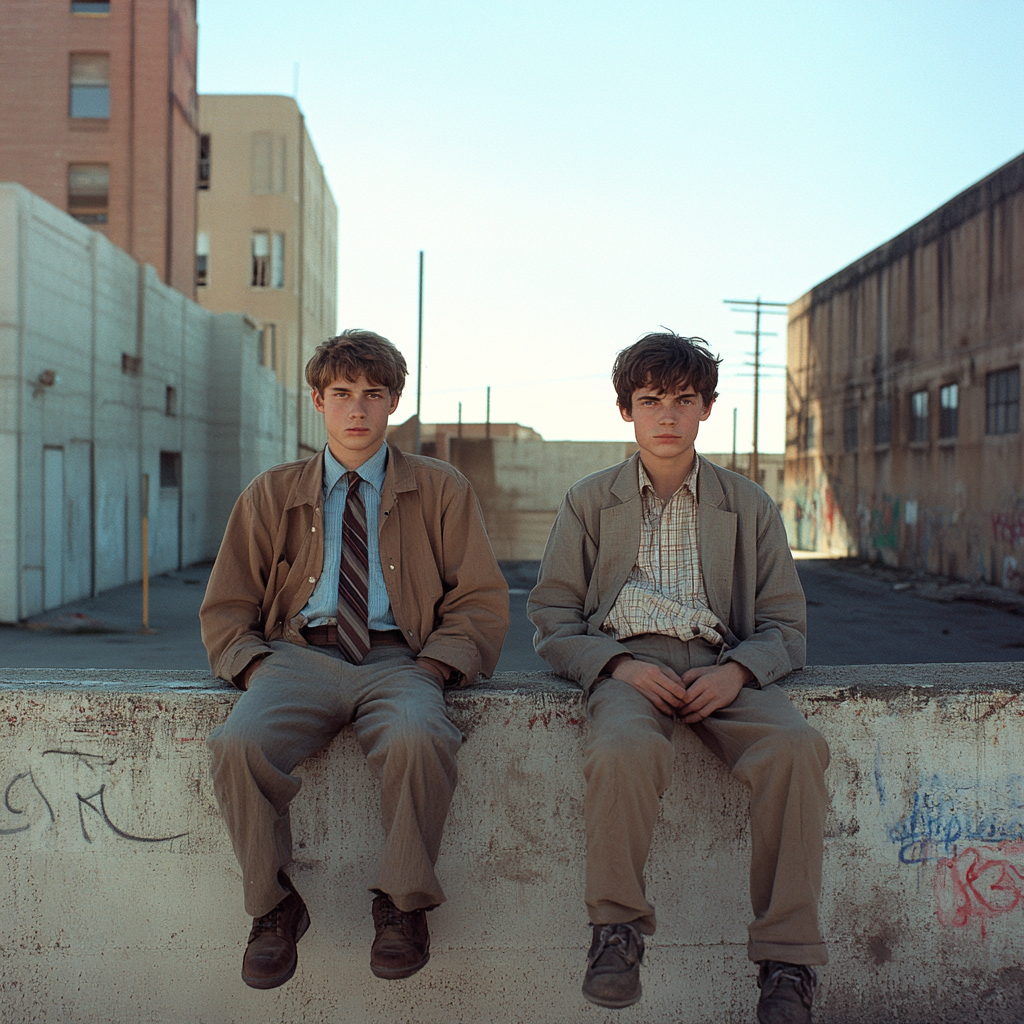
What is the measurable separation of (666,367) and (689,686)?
0.97 metres

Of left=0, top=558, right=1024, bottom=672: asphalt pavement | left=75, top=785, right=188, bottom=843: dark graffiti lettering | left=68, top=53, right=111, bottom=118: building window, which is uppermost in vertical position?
left=68, top=53, right=111, bottom=118: building window

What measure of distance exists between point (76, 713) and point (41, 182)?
95.7 feet

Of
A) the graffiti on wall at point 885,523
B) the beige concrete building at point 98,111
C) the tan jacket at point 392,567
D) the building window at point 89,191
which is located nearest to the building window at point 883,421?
the graffiti on wall at point 885,523

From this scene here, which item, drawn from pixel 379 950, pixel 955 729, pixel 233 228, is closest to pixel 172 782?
pixel 379 950

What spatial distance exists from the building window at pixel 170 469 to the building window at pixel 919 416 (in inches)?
729

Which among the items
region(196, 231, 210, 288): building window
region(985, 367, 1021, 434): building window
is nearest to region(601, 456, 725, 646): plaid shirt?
region(985, 367, 1021, 434): building window

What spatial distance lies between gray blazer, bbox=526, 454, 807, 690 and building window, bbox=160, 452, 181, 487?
21966 millimetres

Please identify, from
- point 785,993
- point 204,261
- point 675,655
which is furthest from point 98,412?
point 204,261

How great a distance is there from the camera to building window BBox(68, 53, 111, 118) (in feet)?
88.5

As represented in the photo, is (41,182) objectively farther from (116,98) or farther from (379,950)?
(379,950)

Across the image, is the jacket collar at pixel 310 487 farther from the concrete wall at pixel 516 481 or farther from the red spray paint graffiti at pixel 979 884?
the concrete wall at pixel 516 481

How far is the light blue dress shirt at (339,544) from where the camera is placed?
9.32 feet

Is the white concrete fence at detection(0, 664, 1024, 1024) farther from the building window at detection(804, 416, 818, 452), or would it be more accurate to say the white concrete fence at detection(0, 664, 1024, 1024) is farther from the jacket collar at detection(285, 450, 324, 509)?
the building window at detection(804, 416, 818, 452)

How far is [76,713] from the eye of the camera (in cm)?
267
